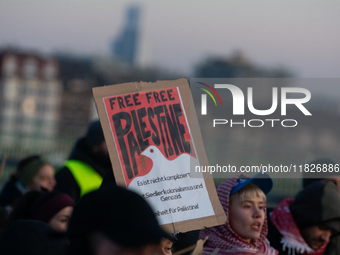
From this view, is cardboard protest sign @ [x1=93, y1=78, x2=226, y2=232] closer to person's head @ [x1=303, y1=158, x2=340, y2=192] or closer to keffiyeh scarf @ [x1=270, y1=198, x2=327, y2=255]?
keffiyeh scarf @ [x1=270, y1=198, x2=327, y2=255]

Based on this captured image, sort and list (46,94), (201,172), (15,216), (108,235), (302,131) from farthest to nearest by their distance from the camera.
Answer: (46,94) → (302,131) → (15,216) → (201,172) → (108,235)

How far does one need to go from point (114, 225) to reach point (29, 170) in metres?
3.47

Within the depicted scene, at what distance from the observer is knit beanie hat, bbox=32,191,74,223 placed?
3.19 metres

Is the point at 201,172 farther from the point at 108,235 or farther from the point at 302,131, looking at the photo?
the point at 302,131

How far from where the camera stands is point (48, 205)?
127 inches

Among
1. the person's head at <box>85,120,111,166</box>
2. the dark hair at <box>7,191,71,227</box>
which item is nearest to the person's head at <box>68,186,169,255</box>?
the dark hair at <box>7,191,71,227</box>

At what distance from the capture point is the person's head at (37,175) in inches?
178

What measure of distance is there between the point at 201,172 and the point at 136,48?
6359cm

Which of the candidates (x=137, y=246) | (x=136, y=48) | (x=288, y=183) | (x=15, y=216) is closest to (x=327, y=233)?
(x=15, y=216)

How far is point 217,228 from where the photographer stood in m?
3.03

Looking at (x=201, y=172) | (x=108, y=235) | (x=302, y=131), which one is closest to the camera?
(x=108, y=235)

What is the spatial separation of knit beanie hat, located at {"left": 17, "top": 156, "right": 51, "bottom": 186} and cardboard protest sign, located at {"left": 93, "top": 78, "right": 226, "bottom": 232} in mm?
2571

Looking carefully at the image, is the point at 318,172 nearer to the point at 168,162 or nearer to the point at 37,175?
the point at 168,162

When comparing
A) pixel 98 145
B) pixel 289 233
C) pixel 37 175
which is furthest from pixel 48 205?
pixel 289 233
